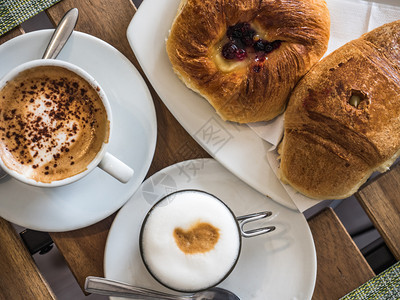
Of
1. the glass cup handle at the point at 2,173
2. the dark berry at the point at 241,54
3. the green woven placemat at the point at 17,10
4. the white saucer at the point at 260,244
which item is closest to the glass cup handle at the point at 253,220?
the white saucer at the point at 260,244

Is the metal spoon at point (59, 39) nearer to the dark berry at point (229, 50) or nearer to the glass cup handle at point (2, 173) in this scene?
the glass cup handle at point (2, 173)

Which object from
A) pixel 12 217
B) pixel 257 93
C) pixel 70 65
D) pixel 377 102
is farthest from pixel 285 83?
pixel 12 217

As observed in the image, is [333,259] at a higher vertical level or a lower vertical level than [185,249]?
lower

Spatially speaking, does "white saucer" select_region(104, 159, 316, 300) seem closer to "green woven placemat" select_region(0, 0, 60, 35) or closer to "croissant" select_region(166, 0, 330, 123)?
"croissant" select_region(166, 0, 330, 123)

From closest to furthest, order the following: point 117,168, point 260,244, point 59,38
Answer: point 117,168 → point 59,38 → point 260,244

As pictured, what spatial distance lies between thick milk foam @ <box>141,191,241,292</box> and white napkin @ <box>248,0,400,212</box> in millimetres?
271

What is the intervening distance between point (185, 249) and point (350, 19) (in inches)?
30.9

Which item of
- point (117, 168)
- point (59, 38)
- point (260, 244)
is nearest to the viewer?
point (117, 168)

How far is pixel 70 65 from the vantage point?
107 centimetres

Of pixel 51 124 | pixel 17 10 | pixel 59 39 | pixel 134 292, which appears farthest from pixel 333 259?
pixel 17 10

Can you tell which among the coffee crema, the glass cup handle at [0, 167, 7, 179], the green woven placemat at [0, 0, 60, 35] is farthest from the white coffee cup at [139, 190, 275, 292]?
the green woven placemat at [0, 0, 60, 35]

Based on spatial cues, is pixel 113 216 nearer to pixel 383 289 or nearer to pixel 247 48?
pixel 247 48

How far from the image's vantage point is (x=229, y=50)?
1197mm

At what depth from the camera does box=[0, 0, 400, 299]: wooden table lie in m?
1.22
